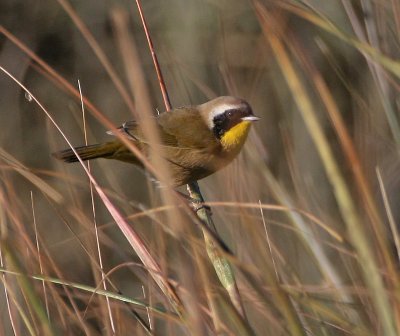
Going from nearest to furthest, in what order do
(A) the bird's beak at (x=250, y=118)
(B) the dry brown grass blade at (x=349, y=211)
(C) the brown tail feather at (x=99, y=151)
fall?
(B) the dry brown grass blade at (x=349, y=211) < (C) the brown tail feather at (x=99, y=151) < (A) the bird's beak at (x=250, y=118)

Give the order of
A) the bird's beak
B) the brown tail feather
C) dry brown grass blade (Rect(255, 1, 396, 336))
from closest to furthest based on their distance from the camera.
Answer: dry brown grass blade (Rect(255, 1, 396, 336))
the brown tail feather
the bird's beak

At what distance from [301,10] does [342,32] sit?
0.41 ft

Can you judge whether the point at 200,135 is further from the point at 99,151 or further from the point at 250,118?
the point at 99,151

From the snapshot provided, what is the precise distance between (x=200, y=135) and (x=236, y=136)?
0.14 m

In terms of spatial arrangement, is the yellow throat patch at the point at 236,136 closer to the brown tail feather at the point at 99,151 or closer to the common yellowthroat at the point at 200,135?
the common yellowthroat at the point at 200,135

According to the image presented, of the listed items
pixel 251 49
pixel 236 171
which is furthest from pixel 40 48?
pixel 236 171

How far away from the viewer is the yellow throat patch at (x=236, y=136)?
283 centimetres

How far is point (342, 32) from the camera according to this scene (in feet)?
4.70

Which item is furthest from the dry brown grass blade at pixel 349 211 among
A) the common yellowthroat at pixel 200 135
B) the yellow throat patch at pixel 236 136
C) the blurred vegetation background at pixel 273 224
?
the yellow throat patch at pixel 236 136

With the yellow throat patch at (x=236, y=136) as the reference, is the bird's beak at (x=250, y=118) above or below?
above

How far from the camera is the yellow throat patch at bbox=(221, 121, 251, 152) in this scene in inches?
111

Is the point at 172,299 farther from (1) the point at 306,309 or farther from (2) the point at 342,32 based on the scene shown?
(2) the point at 342,32

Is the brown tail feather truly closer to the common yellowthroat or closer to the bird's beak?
the common yellowthroat

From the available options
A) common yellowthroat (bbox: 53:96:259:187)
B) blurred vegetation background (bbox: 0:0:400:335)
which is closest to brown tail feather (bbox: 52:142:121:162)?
common yellowthroat (bbox: 53:96:259:187)
